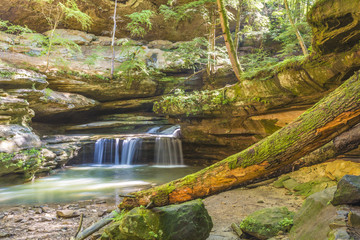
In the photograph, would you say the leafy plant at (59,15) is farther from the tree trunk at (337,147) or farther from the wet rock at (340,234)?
the wet rock at (340,234)

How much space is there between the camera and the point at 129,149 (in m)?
12.7

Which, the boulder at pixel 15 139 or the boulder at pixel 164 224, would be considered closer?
the boulder at pixel 164 224

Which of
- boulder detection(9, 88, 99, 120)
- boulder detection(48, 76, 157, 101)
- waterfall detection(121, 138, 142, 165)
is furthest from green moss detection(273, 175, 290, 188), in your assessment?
boulder detection(48, 76, 157, 101)

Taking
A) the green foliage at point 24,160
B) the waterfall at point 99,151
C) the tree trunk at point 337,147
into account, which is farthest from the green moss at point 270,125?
the green foliage at point 24,160

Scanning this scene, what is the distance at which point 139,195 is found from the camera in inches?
122

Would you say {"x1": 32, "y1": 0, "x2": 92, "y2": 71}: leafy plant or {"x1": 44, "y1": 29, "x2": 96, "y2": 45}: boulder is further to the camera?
{"x1": 44, "y1": 29, "x2": 96, "y2": 45}: boulder

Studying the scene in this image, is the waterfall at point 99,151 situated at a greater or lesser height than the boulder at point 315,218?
lesser

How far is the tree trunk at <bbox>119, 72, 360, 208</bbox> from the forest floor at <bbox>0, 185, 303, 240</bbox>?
0.96m

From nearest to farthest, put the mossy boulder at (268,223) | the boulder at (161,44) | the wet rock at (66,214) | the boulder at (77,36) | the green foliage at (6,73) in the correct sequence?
the mossy boulder at (268,223) → the wet rock at (66,214) → the green foliage at (6,73) → the boulder at (77,36) → the boulder at (161,44)

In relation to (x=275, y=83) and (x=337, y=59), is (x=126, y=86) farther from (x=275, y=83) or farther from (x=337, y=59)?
(x=337, y=59)

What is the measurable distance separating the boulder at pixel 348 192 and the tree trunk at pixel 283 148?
447 millimetres

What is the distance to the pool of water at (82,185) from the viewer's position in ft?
21.3

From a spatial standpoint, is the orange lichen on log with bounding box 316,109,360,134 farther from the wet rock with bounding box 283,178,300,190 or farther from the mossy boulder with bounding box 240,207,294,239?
the wet rock with bounding box 283,178,300,190

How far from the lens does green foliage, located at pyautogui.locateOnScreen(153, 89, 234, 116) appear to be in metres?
8.77
